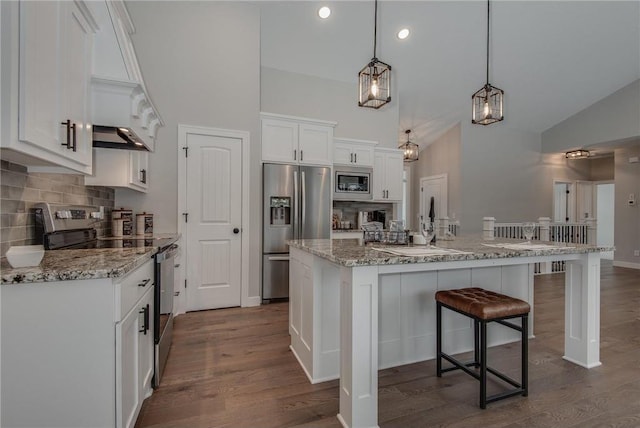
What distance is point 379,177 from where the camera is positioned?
202 inches

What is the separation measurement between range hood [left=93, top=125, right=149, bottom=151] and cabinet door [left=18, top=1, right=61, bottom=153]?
2.34ft

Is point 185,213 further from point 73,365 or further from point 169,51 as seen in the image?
point 73,365

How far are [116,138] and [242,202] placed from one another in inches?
64.7

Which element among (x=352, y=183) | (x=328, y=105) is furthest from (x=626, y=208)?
(x=328, y=105)

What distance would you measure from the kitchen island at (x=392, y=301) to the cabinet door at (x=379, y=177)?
2.74 metres

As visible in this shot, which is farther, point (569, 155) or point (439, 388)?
point (569, 155)

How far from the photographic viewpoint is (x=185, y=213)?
3.51 m

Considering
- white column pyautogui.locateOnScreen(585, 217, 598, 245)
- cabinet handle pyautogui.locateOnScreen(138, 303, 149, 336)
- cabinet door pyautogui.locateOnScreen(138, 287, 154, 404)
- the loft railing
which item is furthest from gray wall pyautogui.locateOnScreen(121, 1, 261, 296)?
white column pyautogui.locateOnScreen(585, 217, 598, 245)

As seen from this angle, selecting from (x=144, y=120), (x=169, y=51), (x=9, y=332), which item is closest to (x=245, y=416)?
(x=9, y=332)

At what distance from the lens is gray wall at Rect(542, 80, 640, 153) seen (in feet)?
19.5

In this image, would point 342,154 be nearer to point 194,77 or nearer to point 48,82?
point 194,77

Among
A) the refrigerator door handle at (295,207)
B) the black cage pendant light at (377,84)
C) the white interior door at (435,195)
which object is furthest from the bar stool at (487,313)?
the white interior door at (435,195)

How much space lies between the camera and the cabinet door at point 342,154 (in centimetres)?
462

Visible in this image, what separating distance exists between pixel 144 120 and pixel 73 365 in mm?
2041
